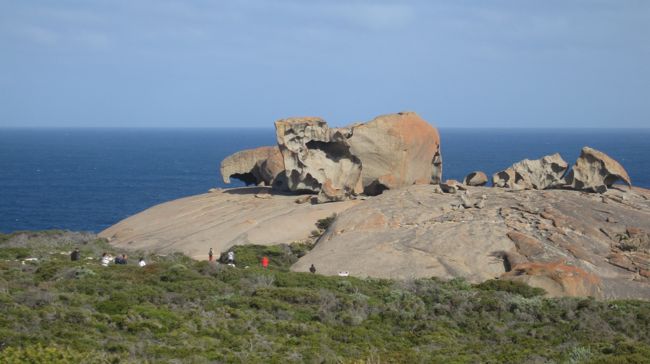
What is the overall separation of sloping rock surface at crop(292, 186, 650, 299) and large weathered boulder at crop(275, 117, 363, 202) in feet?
13.5

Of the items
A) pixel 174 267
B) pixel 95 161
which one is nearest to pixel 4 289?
pixel 174 267

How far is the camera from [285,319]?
24.2m

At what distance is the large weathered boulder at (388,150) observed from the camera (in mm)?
41094

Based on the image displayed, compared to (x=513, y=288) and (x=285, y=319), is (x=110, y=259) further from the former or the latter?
(x=513, y=288)

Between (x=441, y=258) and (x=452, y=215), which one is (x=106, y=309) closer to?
(x=441, y=258)

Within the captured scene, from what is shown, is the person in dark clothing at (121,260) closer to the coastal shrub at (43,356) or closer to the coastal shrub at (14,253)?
the coastal shrub at (14,253)

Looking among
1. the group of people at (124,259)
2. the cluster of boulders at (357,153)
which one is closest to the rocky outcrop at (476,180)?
the cluster of boulders at (357,153)

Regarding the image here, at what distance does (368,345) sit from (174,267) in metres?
9.59

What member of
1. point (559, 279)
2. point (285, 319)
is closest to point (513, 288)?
point (559, 279)

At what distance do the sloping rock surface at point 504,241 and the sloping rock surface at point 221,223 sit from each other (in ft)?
7.81

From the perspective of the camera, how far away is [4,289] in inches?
981

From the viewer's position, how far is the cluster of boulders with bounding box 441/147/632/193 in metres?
38.8

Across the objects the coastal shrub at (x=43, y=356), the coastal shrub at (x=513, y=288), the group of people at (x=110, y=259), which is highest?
the coastal shrub at (x=43, y=356)

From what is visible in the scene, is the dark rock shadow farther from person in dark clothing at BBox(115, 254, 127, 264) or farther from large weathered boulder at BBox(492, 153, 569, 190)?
person in dark clothing at BBox(115, 254, 127, 264)
